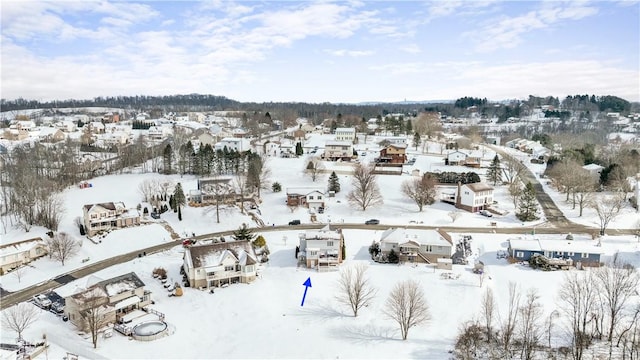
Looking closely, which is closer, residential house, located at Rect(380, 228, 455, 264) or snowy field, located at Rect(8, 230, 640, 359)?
snowy field, located at Rect(8, 230, 640, 359)

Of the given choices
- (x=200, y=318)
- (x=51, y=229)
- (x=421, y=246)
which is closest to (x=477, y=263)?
(x=421, y=246)

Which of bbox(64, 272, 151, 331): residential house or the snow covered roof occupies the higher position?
the snow covered roof

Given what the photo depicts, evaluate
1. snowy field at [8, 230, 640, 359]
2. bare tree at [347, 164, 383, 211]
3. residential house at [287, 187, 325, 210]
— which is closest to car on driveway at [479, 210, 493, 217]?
snowy field at [8, 230, 640, 359]

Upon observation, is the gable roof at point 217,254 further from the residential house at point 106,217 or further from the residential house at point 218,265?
the residential house at point 106,217

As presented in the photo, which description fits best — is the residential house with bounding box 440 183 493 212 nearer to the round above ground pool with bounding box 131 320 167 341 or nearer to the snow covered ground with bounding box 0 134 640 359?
the snow covered ground with bounding box 0 134 640 359

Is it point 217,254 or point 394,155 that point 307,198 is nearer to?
point 217,254

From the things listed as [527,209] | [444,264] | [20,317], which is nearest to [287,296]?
[444,264]
